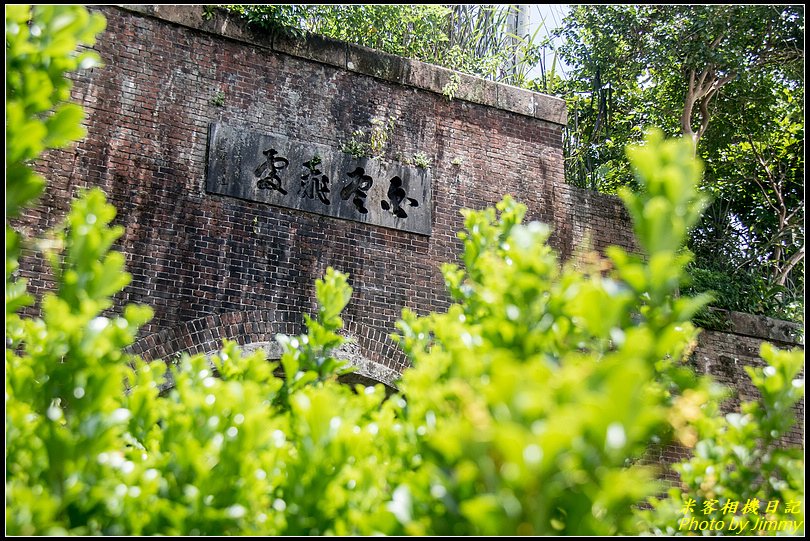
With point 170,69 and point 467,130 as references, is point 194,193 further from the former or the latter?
point 467,130

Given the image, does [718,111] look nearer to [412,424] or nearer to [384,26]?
[384,26]

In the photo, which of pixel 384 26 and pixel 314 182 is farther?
pixel 384 26

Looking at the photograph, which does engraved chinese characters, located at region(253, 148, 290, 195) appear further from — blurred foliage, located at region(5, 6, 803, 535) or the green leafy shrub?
the green leafy shrub

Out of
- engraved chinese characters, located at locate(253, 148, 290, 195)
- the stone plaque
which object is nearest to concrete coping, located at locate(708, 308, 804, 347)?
the stone plaque

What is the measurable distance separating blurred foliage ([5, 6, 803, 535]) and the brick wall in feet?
15.7

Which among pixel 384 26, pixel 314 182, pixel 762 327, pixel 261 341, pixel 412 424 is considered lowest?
pixel 261 341

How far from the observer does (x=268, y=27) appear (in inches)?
313

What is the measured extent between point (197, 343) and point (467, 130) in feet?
12.3

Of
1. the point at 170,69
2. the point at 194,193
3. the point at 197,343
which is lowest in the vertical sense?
the point at 197,343

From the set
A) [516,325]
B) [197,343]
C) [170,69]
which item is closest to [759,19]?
[170,69]

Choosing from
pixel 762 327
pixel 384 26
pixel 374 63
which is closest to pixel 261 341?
pixel 374 63

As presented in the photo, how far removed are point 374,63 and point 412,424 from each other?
6.66 metres

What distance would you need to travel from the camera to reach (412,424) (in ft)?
7.23

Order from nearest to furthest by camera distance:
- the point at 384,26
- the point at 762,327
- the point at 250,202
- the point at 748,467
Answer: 1. the point at 748,467
2. the point at 250,202
3. the point at 384,26
4. the point at 762,327
